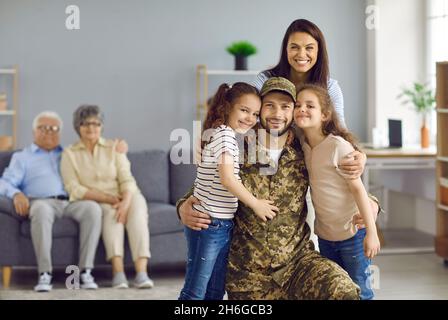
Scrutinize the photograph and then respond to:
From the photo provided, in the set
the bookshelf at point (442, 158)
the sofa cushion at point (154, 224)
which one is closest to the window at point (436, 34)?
the bookshelf at point (442, 158)

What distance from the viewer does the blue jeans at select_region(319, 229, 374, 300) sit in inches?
68.5

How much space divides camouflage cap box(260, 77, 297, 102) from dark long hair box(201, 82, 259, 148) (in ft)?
0.08

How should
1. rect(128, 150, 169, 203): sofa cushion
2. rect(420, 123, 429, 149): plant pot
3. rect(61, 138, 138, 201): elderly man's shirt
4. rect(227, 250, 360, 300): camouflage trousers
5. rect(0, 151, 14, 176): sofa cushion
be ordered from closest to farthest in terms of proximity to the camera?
1. rect(227, 250, 360, 300): camouflage trousers
2. rect(61, 138, 138, 201): elderly man's shirt
3. rect(0, 151, 14, 176): sofa cushion
4. rect(128, 150, 169, 203): sofa cushion
5. rect(420, 123, 429, 149): plant pot

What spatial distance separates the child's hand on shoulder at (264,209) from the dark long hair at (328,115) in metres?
0.21

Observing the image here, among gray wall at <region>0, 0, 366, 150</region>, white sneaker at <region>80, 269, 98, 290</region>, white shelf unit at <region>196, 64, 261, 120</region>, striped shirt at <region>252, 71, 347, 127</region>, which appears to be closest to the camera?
striped shirt at <region>252, 71, 347, 127</region>

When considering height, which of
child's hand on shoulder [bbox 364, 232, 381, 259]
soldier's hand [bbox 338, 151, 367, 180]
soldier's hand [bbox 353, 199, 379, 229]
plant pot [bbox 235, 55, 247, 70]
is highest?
plant pot [bbox 235, 55, 247, 70]

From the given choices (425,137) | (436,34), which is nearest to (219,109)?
(425,137)

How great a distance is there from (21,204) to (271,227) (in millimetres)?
2254

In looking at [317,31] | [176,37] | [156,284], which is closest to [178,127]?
[176,37]

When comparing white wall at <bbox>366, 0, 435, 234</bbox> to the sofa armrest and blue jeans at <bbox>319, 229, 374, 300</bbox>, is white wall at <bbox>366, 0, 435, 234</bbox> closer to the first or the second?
the sofa armrest

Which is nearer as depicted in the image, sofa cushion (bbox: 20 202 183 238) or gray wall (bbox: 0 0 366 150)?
sofa cushion (bbox: 20 202 183 238)

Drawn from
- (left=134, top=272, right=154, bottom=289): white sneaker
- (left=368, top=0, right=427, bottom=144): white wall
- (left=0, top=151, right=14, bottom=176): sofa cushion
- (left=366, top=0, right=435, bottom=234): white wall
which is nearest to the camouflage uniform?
(left=134, top=272, right=154, bottom=289): white sneaker

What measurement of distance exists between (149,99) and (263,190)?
355cm

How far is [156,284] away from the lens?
370 centimetres
